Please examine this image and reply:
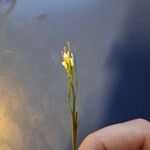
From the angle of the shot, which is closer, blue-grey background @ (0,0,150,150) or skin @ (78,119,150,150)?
skin @ (78,119,150,150)

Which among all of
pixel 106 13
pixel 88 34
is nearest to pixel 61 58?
pixel 88 34

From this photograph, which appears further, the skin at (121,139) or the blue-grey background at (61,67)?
the blue-grey background at (61,67)

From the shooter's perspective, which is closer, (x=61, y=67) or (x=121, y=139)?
(x=121, y=139)

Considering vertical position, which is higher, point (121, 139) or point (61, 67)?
point (61, 67)

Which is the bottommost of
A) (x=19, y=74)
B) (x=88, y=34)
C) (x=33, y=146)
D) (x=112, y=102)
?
(x=33, y=146)

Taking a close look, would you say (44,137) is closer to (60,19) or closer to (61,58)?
(61,58)
